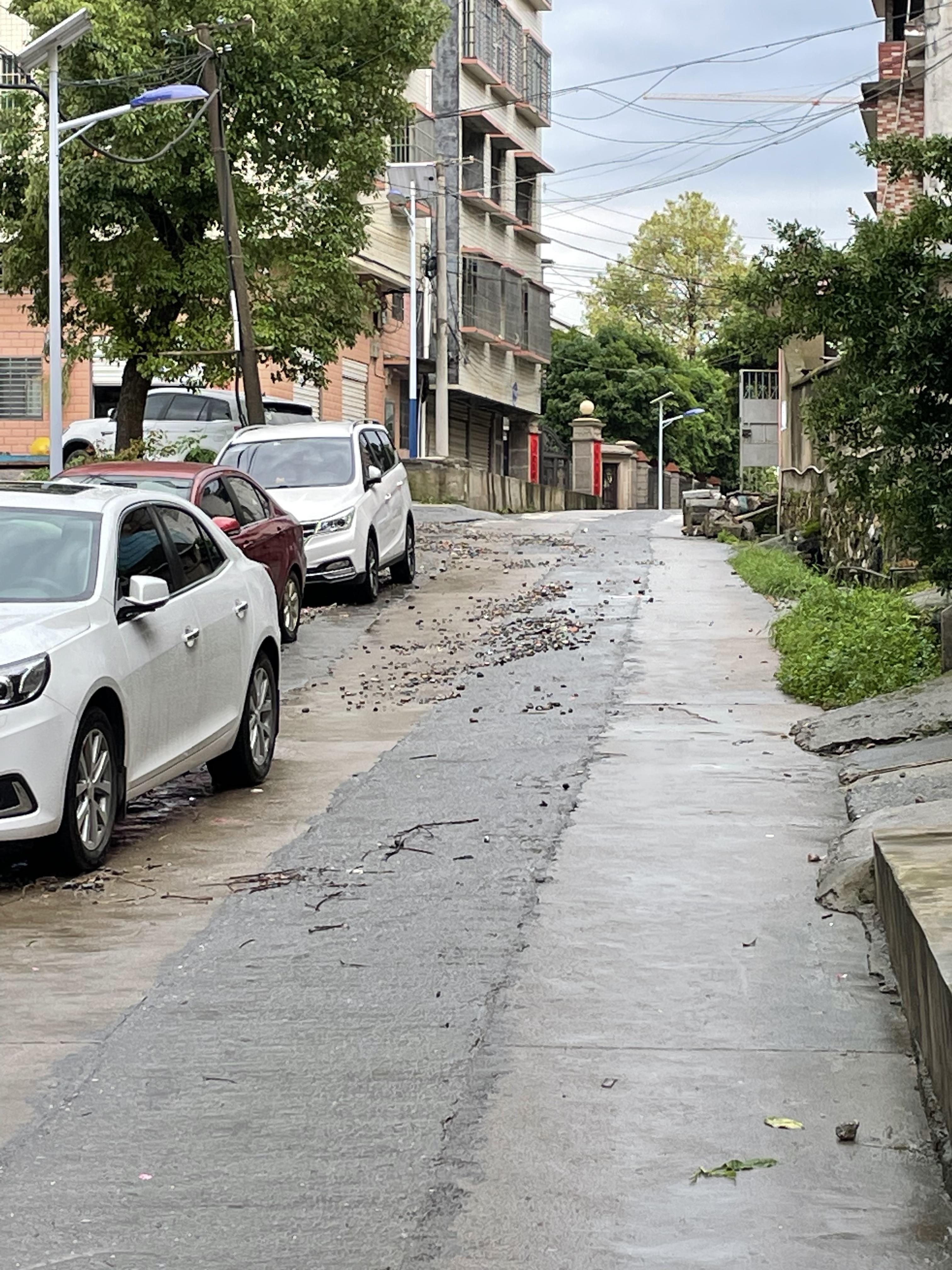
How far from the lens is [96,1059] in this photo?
17.9 ft

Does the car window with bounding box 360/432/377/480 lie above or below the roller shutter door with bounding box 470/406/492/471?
below

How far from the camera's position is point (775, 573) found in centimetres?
2180

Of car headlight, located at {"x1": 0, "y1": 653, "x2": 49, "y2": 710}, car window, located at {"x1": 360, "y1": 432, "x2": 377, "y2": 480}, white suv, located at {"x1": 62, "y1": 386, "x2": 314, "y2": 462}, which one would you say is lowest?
car headlight, located at {"x1": 0, "y1": 653, "x2": 49, "y2": 710}

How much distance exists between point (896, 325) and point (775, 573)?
32.4ft

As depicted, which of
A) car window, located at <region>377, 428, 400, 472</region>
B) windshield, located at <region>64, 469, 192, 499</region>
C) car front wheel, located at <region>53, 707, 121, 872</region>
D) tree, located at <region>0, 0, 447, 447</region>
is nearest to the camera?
car front wheel, located at <region>53, 707, 121, 872</region>

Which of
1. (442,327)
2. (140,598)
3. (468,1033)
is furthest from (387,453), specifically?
(442,327)

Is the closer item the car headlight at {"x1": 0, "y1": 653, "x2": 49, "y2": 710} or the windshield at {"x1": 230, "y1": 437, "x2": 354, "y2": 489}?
the car headlight at {"x1": 0, "y1": 653, "x2": 49, "y2": 710}

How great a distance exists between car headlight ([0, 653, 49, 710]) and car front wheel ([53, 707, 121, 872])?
0.29m

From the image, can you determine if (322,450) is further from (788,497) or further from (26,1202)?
(26,1202)

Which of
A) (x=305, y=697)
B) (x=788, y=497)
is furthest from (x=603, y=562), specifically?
(x=305, y=697)

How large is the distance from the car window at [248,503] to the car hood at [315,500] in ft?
8.75

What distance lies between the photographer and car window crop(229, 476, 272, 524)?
1617cm

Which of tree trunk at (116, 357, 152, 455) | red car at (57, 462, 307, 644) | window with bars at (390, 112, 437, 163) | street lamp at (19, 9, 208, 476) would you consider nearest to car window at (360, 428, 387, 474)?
red car at (57, 462, 307, 644)

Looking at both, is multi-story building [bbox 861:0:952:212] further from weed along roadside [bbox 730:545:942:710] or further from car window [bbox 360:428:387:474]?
weed along roadside [bbox 730:545:942:710]
